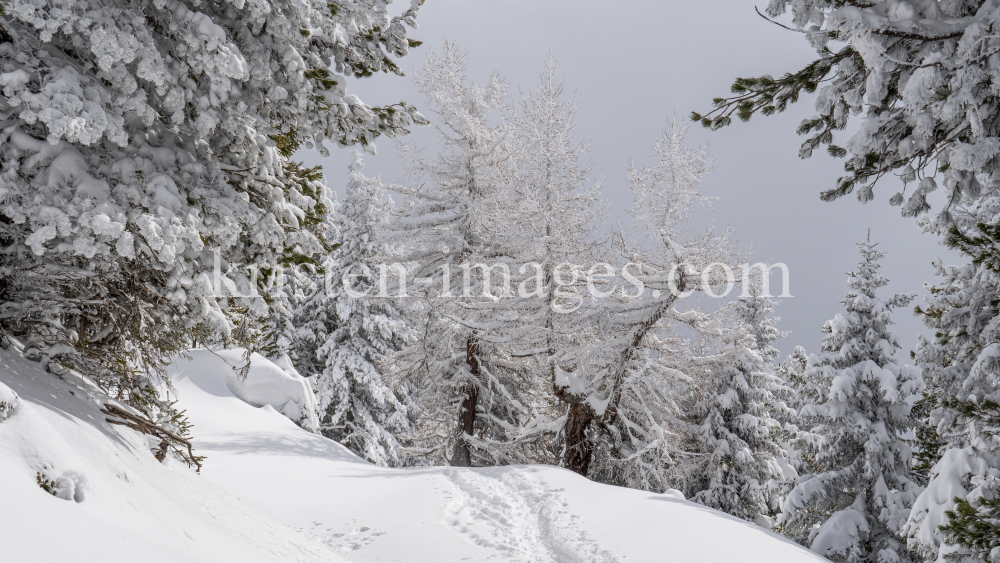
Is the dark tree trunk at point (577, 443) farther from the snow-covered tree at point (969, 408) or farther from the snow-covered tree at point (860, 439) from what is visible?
the snow-covered tree at point (969, 408)

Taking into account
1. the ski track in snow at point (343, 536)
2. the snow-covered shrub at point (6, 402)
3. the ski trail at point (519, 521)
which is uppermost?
the snow-covered shrub at point (6, 402)

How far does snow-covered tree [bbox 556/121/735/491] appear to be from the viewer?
41.9 feet

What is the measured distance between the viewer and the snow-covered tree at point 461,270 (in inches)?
624

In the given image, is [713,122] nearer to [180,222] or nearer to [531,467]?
[180,222]

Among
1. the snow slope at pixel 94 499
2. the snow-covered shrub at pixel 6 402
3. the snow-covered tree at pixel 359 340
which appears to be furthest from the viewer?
the snow-covered tree at pixel 359 340

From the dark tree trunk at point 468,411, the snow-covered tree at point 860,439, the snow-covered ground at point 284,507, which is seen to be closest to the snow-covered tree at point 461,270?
the dark tree trunk at point 468,411

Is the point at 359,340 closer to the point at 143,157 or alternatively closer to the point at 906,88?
the point at 143,157

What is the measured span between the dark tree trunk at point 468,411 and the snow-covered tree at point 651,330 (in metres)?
3.22

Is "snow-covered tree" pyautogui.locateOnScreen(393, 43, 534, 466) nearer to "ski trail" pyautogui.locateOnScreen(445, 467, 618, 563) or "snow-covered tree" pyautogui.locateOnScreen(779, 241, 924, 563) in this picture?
"ski trail" pyautogui.locateOnScreen(445, 467, 618, 563)

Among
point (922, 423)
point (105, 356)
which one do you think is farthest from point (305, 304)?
point (922, 423)

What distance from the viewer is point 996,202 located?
1025 cm

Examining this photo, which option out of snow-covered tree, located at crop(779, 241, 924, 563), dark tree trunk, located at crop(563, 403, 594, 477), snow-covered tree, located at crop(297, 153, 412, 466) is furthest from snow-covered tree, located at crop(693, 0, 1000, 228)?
snow-covered tree, located at crop(297, 153, 412, 466)

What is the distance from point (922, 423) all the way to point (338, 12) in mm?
17509

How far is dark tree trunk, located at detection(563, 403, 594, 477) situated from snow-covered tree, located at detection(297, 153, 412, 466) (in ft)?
32.1
